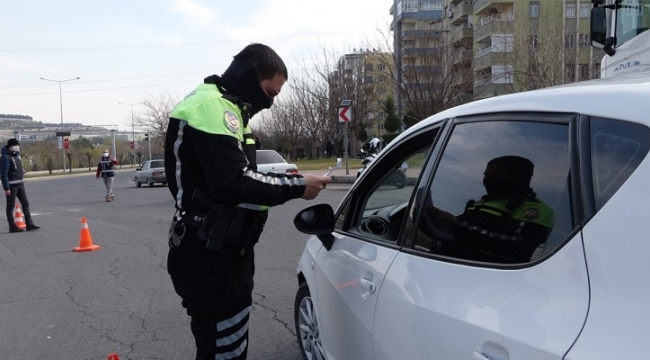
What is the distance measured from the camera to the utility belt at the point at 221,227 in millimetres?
2828

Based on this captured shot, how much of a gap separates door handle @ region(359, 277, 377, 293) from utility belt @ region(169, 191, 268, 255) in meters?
0.64

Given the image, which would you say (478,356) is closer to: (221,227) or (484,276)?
(484,276)

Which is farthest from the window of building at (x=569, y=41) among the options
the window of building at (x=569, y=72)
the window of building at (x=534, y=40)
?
the window of building at (x=569, y=72)

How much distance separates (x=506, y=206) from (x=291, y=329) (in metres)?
3.32

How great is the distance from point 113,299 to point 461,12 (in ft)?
194

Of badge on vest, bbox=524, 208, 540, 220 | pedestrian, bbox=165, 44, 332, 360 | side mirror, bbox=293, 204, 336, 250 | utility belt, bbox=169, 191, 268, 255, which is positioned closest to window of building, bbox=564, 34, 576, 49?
side mirror, bbox=293, 204, 336, 250

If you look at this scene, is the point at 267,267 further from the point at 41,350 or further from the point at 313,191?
the point at 313,191

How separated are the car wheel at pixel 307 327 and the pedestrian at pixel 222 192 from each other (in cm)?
62

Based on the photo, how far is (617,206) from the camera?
1487 mm

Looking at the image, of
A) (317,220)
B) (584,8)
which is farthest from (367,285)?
(584,8)

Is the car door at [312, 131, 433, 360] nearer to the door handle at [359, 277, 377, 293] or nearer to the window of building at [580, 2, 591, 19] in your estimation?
the door handle at [359, 277, 377, 293]

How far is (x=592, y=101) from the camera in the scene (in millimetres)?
1684

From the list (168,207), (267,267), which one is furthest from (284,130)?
(267,267)

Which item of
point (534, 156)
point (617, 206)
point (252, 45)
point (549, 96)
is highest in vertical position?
point (252, 45)
